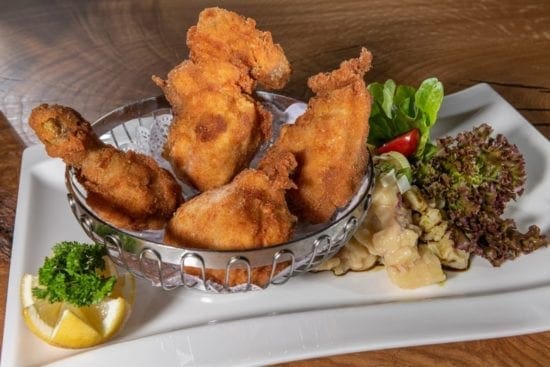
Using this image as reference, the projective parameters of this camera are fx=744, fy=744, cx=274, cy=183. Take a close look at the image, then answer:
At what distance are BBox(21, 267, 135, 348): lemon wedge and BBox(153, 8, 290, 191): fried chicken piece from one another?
339 mm

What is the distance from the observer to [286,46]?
2885 mm

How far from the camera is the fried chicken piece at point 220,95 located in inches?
63.4

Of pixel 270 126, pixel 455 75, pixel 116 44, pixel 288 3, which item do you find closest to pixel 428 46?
pixel 455 75

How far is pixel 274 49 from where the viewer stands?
1635 millimetres

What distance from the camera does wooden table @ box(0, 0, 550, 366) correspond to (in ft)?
8.25

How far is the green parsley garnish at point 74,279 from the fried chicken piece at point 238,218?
0.50 feet

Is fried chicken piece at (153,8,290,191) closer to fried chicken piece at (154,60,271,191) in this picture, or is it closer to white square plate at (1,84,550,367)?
fried chicken piece at (154,60,271,191)

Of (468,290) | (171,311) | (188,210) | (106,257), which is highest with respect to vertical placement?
(188,210)

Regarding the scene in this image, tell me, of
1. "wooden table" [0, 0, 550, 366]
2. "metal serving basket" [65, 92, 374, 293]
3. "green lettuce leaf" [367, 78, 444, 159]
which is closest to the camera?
"metal serving basket" [65, 92, 374, 293]

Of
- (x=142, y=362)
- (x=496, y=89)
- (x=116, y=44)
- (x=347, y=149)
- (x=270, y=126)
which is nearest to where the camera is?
(x=142, y=362)

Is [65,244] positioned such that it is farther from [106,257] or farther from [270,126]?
[270,126]

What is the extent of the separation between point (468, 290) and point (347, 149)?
45cm

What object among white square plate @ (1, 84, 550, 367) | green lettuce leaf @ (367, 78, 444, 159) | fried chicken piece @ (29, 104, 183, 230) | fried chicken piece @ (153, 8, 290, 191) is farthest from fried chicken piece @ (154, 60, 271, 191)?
green lettuce leaf @ (367, 78, 444, 159)

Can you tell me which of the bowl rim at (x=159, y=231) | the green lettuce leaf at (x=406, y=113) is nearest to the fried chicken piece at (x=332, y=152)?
the bowl rim at (x=159, y=231)
